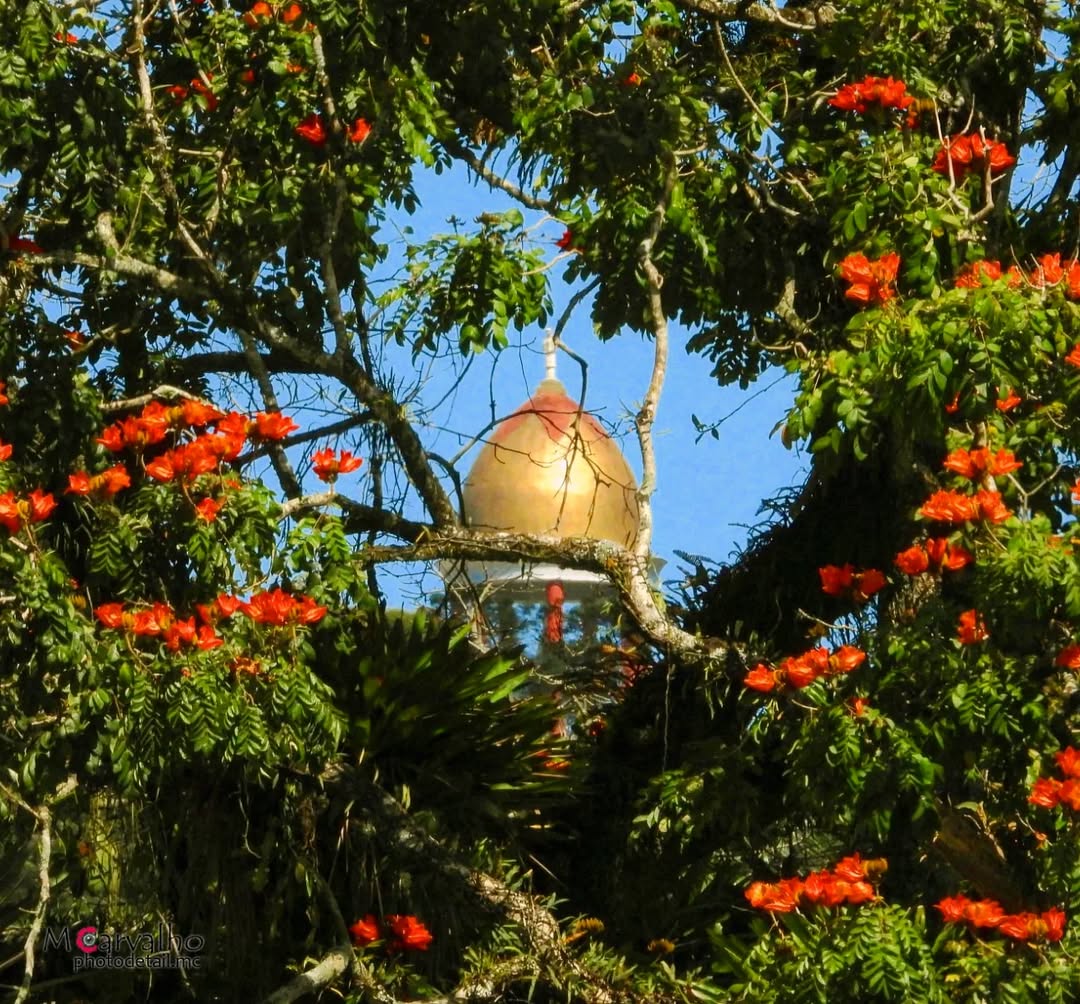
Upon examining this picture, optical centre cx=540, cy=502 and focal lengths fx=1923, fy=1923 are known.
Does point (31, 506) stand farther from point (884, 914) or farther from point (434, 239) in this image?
point (884, 914)

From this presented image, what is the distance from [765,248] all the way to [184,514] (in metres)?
3.05

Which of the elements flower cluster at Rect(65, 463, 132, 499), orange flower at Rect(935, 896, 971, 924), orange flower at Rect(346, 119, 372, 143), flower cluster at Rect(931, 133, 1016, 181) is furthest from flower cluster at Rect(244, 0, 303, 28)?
orange flower at Rect(935, 896, 971, 924)

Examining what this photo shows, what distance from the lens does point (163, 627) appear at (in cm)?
573

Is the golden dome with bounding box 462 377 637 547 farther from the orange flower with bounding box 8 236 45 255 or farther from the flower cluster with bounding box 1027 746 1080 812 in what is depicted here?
the flower cluster with bounding box 1027 746 1080 812

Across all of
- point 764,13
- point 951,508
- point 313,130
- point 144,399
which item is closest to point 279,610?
point 144,399

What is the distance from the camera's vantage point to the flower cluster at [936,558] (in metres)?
5.64

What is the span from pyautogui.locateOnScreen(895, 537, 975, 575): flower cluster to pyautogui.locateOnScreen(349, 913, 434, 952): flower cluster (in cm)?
230

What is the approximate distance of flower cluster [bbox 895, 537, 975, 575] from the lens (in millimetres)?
5637

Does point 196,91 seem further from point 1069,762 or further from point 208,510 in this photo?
point 1069,762

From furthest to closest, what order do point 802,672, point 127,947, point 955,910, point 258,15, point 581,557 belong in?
point 127,947 → point 581,557 → point 258,15 → point 802,672 → point 955,910

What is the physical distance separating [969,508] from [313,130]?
2.76 metres

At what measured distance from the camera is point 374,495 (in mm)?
7582

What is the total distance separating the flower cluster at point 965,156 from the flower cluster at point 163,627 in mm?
3156

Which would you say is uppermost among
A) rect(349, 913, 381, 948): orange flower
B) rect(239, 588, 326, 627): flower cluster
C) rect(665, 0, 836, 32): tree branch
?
rect(665, 0, 836, 32): tree branch
